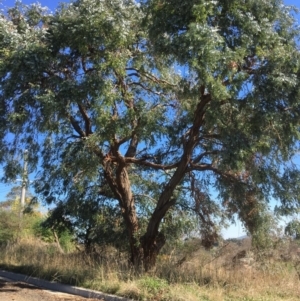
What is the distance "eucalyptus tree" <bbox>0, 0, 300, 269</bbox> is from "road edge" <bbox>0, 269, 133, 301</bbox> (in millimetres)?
2468

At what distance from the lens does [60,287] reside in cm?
1242

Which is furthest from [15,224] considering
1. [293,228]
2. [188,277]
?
[293,228]

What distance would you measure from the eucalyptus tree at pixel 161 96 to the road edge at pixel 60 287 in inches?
97.2

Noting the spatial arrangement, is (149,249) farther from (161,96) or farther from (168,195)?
(161,96)

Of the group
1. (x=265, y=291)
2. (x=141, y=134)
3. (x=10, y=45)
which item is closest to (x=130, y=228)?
(x=141, y=134)

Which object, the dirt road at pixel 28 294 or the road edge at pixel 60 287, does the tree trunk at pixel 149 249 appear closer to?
the road edge at pixel 60 287

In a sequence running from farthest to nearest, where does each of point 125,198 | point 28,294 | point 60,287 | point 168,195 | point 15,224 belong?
point 15,224, point 125,198, point 168,195, point 60,287, point 28,294

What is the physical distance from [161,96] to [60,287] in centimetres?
653

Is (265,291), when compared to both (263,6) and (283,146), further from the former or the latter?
(263,6)

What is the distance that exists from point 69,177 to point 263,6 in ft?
23.0

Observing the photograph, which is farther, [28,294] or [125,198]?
[125,198]

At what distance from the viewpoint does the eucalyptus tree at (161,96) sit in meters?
10.6

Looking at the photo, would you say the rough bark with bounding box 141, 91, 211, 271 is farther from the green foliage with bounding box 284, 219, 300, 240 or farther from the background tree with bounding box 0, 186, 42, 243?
the background tree with bounding box 0, 186, 42, 243

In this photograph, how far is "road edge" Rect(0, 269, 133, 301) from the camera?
10.8 metres
